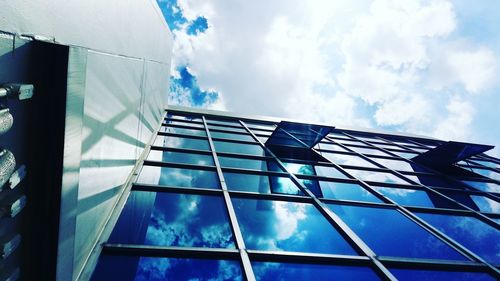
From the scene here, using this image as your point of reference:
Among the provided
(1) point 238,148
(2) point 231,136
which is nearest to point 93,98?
(1) point 238,148

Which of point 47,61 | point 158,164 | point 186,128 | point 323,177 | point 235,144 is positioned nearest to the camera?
point 47,61

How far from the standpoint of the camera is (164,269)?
3.92 metres

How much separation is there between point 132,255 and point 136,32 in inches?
156

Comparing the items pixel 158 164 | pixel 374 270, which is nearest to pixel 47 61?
pixel 374 270

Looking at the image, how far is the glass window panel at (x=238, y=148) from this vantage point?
9.64 meters

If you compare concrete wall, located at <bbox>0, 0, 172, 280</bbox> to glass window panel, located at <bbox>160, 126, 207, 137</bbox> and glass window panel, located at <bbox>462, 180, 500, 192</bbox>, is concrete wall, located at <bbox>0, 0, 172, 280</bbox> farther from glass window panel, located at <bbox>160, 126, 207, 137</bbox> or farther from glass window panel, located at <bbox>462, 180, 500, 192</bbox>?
glass window panel, located at <bbox>462, 180, 500, 192</bbox>

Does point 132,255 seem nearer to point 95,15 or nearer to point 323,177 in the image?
point 95,15

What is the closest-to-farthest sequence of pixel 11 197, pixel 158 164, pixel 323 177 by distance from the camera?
pixel 11 197 → pixel 158 164 → pixel 323 177

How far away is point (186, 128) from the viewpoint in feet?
38.1

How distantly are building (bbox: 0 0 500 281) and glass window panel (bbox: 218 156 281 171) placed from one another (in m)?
0.10

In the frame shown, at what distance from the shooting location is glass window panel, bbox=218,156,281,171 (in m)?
8.25

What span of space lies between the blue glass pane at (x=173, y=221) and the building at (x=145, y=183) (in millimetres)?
29

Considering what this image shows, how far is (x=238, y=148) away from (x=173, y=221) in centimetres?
504

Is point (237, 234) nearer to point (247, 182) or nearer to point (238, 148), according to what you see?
point (247, 182)
